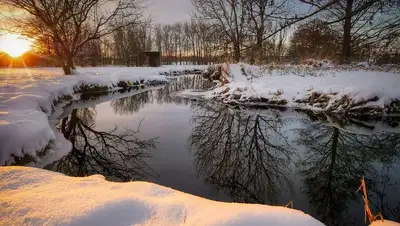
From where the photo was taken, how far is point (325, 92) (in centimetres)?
951

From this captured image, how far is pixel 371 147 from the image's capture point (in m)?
5.43

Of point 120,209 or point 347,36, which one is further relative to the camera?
point 347,36

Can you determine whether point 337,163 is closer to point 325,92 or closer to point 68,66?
point 325,92

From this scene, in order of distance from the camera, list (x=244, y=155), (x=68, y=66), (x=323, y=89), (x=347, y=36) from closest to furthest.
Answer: (x=347, y=36)
(x=244, y=155)
(x=323, y=89)
(x=68, y=66)

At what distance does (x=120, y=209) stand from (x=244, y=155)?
3.86 meters

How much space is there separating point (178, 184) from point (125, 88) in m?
13.8

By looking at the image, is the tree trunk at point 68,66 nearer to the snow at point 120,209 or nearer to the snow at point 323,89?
the snow at point 323,89

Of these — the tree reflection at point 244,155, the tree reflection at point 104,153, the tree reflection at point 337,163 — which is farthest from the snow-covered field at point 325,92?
the tree reflection at point 104,153

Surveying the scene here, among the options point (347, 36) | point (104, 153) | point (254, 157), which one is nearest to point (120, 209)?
point (347, 36)

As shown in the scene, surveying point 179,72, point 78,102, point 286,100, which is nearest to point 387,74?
point 286,100

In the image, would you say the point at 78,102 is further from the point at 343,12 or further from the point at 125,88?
the point at 343,12

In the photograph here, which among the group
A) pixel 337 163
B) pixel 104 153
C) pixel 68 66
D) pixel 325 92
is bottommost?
pixel 337 163

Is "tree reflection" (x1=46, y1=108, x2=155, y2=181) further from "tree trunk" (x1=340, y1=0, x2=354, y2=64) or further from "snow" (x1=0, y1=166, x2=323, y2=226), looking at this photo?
"tree trunk" (x1=340, y1=0, x2=354, y2=64)

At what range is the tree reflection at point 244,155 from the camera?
3.89 metres
